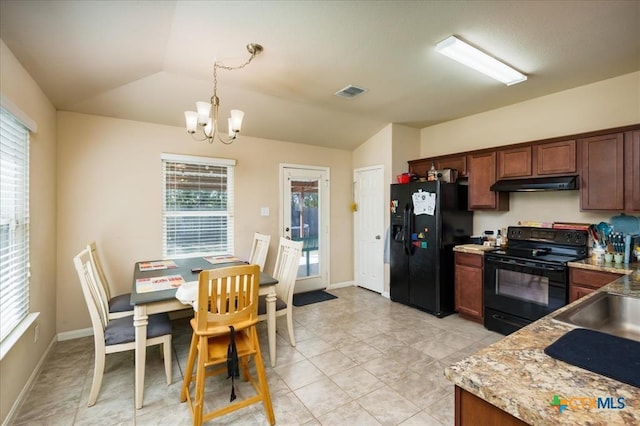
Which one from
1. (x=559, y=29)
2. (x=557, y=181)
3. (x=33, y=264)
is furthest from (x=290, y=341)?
(x=559, y=29)

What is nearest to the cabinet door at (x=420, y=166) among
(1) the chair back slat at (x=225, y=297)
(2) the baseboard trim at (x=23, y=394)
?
(1) the chair back slat at (x=225, y=297)

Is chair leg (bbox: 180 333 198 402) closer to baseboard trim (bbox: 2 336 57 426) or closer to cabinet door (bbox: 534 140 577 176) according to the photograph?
baseboard trim (bbox: 2 336 57 426)

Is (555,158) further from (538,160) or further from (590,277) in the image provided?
(590,277)

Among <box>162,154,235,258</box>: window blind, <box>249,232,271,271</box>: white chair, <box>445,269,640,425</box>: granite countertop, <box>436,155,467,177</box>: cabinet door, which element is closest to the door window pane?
<box>249,232,271,271</box>: white chair

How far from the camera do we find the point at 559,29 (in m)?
2.19

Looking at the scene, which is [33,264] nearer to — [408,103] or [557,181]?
[408,103]

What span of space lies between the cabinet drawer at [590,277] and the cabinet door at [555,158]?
3.34 feet

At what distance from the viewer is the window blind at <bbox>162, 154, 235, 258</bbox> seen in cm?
369

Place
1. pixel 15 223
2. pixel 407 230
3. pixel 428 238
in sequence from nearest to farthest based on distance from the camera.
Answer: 1. pixel 15 223
2. pixel 428 238
3. pixel 407 230

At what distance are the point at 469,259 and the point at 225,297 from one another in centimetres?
289

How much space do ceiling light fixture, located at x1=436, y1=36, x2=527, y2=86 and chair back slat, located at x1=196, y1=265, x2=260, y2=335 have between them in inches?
87.9

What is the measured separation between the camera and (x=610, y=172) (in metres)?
2.76

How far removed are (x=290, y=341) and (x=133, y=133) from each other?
2936 millimetres

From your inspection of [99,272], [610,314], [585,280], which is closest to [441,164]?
[585,280]
